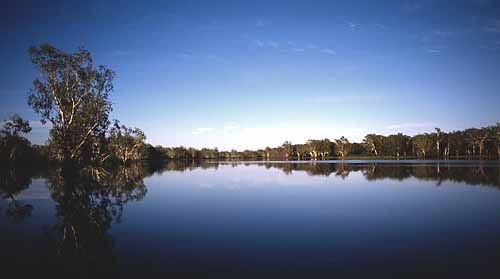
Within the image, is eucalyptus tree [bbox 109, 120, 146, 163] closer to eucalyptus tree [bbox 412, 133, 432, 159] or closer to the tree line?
the tree line

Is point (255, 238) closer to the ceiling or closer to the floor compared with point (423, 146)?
closer to the floor

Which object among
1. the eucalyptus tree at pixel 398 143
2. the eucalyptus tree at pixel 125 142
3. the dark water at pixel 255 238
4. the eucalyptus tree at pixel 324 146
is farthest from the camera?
the eucalyptus tree at pixel 324 146

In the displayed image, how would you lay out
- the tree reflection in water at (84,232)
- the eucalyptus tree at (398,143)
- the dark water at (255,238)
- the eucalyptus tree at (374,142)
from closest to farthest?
the dark water at (255,238), the tree reflection in water at (84,232), the eucalyptus tree at (398,143), the eucalyptus tree at (374,142)

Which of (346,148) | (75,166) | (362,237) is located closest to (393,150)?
(346,148)

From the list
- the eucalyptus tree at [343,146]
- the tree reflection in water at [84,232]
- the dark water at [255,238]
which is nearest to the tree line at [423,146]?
the eucalyptus tree at [343,146]

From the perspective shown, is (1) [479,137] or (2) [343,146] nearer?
(1) [479,137]

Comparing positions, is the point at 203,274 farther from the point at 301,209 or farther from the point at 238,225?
the point at 301,209

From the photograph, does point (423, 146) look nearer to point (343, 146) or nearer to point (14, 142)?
point (343, 146)

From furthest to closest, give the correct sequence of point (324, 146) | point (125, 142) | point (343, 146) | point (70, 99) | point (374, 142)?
point (324, 146) → point (343, 146) → point (374, 142) → point (125, 142) → point (70, 99)

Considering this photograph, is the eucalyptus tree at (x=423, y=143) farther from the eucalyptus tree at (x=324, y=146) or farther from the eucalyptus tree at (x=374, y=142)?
the eucalyptus tree at (x=324, y=146)

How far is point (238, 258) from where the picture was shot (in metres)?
6.18

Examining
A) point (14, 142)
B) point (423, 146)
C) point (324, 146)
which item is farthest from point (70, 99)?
point (324, 146)

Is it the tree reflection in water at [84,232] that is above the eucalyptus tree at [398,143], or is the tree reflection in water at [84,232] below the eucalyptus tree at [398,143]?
below

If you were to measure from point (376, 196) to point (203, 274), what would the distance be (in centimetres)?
1258
